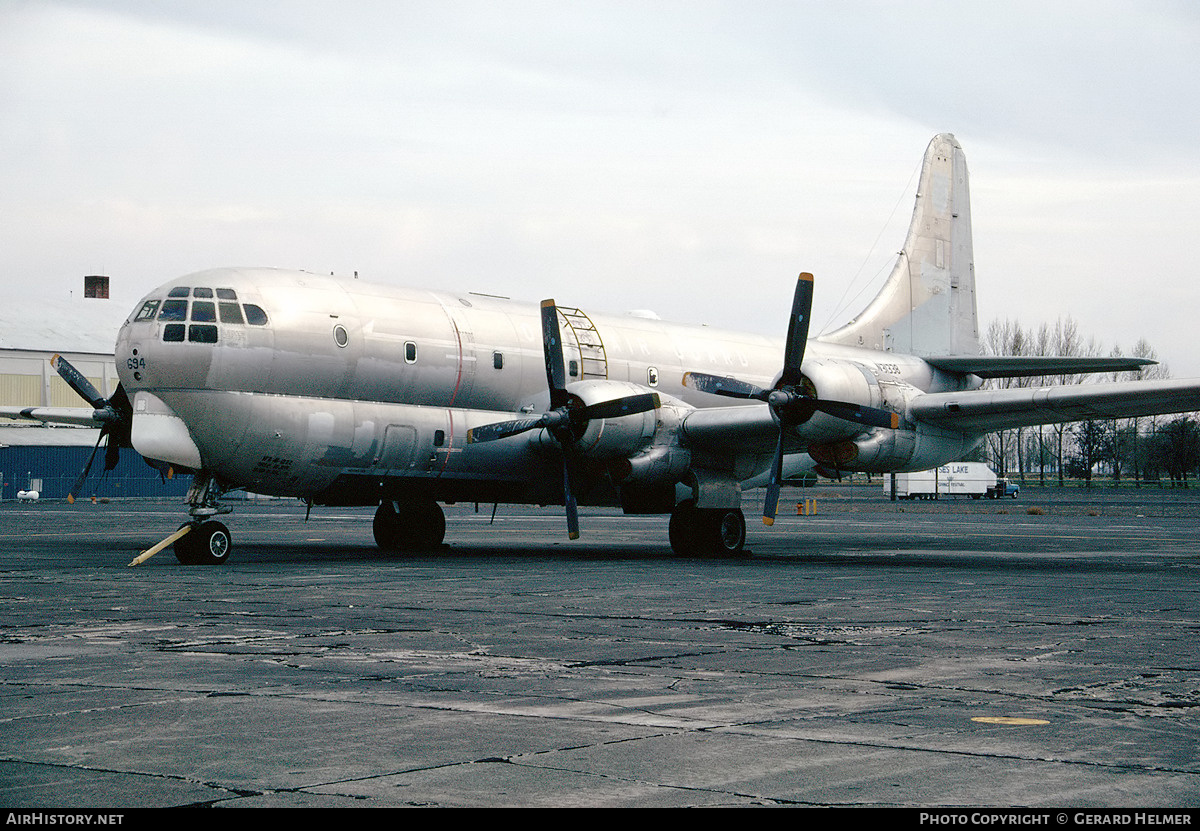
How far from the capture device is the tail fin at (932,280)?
34406 mm

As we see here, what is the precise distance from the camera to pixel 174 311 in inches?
870

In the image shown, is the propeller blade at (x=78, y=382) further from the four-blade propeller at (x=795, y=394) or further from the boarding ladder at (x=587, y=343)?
the four-blade propeller at (x=795, y=394)

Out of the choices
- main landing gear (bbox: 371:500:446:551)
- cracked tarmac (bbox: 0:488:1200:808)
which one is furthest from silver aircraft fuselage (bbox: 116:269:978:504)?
cracked tarmac (bbox: 0:488:1200:808)

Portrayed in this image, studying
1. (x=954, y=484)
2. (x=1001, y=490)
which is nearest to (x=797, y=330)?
(x=954, y=484)

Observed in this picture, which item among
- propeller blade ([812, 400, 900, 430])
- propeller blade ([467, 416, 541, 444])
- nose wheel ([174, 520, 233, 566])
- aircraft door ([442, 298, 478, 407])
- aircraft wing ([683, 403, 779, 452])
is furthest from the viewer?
aircraft door ([442, 298, 478, 407])

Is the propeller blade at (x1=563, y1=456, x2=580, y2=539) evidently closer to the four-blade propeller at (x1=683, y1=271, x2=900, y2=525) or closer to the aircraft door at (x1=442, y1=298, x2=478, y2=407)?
the aircraft door at (x1=442, y1=298, x2=478, y2=407)

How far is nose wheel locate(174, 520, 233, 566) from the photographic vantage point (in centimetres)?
2183

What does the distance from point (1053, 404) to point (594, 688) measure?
18510 millimetres

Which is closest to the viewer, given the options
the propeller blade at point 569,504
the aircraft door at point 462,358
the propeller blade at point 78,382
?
the propeller blade at point 569,504

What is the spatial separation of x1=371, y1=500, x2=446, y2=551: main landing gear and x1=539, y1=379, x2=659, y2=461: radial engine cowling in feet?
14.9

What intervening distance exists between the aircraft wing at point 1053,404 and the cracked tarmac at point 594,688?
4.48 meters

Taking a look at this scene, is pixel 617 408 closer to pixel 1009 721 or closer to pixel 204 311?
pixel 204 311

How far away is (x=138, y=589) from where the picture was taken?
677 inches

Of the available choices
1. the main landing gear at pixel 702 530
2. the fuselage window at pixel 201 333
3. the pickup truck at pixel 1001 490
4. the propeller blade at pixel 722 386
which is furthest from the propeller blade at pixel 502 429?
the pickup truck at pixel 1001 490
